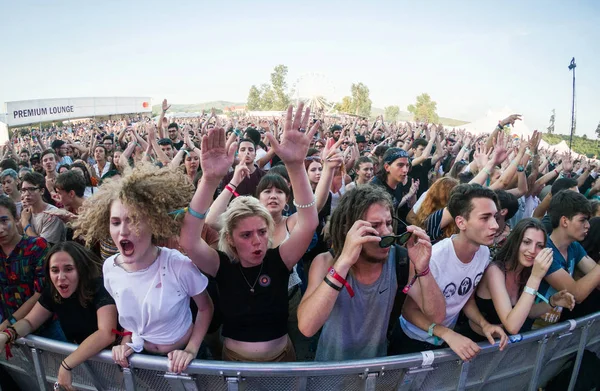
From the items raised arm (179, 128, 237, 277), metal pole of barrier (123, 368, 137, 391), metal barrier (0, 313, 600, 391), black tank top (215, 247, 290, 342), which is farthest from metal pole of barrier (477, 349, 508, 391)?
metal pole of barrier (123, 368, 137, 391)

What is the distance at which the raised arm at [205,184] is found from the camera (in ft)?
6.34

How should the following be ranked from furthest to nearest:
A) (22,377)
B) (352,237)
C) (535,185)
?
(535,185) < (22,377) < (352,237)

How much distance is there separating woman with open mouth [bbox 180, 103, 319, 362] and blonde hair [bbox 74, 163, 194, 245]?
187mm

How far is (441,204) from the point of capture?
12.1 ft

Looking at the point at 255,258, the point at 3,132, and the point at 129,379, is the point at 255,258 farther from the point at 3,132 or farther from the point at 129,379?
A: the point at 3,132

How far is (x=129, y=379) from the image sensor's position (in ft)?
6.43

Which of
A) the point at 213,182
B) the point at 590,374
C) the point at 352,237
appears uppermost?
the point at 213,182

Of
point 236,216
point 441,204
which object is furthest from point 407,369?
point 441,204

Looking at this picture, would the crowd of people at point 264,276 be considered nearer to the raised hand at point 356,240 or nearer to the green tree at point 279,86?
the raised hand at point 356,240

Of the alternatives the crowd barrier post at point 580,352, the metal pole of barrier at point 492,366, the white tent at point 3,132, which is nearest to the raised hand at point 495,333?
the metal pole of barrier at point 492,366

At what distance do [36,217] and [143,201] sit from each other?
241cm

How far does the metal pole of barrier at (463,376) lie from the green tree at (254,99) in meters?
77.4

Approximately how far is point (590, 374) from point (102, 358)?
3.24 m

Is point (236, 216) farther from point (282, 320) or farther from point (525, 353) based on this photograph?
point (525, 353)
